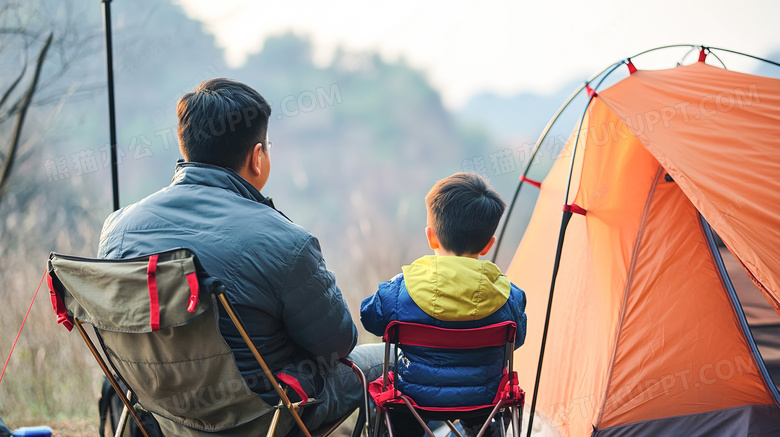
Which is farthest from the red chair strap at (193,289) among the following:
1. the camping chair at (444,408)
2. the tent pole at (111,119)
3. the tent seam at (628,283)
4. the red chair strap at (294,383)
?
the tent seam at (628,283)

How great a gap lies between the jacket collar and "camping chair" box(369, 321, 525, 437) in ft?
1.49

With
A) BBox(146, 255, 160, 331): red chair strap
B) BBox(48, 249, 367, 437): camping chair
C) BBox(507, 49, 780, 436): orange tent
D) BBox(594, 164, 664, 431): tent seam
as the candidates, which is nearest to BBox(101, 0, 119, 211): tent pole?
BBox(48, 249, 367, 437): camping chair

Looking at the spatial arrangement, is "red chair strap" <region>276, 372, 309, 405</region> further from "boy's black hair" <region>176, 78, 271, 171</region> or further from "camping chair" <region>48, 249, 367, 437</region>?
"boy's black hair" <region>176, 78, 271, 171</region>

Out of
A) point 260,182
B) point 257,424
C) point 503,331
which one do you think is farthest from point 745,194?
point 257,424

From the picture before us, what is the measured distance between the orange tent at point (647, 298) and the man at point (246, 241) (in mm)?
1167

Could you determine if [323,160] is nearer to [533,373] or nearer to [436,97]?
[436,97]

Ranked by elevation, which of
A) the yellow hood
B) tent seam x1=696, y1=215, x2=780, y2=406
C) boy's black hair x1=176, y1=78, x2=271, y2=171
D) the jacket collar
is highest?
boy's black hair x1=176, y1=78, x2=271, y2=171

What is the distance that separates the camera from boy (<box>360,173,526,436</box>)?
5.42 ft

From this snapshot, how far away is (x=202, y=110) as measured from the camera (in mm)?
1511

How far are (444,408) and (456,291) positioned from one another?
1.06ft

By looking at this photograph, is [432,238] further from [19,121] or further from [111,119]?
[19,121]

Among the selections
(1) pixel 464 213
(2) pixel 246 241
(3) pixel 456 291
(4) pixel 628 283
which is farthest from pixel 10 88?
(4) pixel 628 283

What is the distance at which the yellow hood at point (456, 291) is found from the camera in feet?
5.41

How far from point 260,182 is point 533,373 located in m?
1.49
